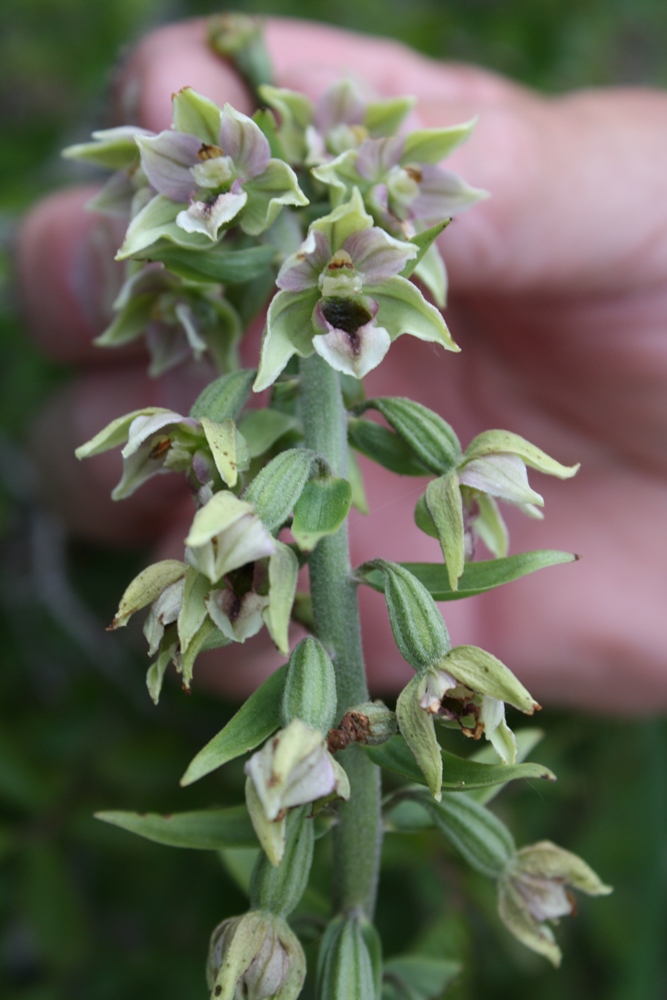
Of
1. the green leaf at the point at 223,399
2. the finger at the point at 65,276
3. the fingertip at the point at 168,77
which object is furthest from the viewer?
the finger at the point at 65,276

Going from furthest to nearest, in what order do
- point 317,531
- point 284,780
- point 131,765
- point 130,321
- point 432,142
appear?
point 131,765 → point 130,321 → point 432,142 → point 317,531 → point 284,780

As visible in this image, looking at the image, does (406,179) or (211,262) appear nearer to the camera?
(211,262)

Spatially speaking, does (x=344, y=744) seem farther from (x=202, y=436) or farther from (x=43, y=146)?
(x=43, y=146)

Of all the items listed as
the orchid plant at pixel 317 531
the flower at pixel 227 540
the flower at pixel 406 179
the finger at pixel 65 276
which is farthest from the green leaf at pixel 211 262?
the finger at pixel 65 276

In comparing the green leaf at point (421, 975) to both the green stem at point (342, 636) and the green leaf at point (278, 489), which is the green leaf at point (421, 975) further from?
the green leaf at point (278, 489)

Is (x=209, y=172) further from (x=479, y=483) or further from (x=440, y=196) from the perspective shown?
(x=479, y=483)

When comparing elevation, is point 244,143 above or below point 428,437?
above

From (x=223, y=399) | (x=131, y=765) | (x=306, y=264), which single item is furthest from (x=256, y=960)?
(x=131, y=765)

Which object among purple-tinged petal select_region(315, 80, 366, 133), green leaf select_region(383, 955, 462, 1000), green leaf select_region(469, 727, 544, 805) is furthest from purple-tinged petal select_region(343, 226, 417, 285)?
green leaf select_region(383, 955, 462, 1000)
